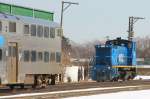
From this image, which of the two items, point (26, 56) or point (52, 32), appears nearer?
point (26, 56)

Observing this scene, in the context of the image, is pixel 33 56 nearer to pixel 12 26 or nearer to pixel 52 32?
pixel 12 26

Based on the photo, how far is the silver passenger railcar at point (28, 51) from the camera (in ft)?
81.0

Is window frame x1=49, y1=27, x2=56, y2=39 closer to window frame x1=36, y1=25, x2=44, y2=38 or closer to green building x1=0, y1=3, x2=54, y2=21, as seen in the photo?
window frame x1=36, y1=25, x2=44, y2=38

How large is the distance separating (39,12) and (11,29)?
23284 millimetres

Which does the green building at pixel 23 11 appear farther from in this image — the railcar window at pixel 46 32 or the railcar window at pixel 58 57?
the railcar window at pixel 46 32

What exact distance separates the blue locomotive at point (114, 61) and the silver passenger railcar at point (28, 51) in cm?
1572

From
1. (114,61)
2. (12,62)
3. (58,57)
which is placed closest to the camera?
(12,62)

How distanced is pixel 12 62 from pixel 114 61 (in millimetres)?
21660

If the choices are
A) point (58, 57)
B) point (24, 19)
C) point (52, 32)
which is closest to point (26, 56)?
point (24, 19)

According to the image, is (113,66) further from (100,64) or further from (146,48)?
(146,48)

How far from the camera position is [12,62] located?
25031 millimetres

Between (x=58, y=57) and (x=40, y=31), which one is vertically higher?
(x=40, y=31)

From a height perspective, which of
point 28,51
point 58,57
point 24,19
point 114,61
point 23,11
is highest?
point 23,11

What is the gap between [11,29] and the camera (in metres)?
25.2
